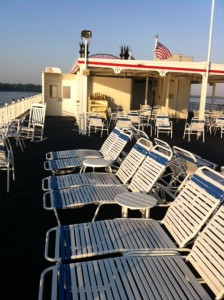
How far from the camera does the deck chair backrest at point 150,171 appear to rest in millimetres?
3461

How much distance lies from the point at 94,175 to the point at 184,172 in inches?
52.4

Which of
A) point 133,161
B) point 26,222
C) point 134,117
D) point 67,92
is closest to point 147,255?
point 26,222

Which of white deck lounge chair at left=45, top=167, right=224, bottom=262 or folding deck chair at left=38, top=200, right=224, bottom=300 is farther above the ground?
white deck lounge chair at left=45, top=167, right=224, bottom=262

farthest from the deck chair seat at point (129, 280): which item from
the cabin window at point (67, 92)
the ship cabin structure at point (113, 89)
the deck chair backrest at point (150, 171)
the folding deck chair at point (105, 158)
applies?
the cabin window at point (67, 92)

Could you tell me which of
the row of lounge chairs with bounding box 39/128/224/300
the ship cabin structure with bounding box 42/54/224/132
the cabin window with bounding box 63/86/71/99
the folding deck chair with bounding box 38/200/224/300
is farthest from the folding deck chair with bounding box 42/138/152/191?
the cabin window with bounding box 63/86/71/99

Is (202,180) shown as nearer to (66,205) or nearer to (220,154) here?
(66,205)

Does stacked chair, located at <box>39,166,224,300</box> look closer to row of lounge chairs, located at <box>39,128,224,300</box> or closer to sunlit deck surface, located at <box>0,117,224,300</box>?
row of lounge chairs, located at <box>39,128,224,300</box>

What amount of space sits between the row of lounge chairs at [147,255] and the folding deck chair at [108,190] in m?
0.14

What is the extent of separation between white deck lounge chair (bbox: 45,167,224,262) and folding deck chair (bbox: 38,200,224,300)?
130 millimetres

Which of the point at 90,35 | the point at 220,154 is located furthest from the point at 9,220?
the point at 90,35

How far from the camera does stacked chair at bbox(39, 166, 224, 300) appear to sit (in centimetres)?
195

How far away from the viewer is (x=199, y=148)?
29.0ft

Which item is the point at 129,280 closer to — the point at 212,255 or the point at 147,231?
the point at 212,255

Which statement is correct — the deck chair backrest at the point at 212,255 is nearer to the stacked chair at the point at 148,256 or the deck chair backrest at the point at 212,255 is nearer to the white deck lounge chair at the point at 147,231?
the stacked chair at the point at 148,256
